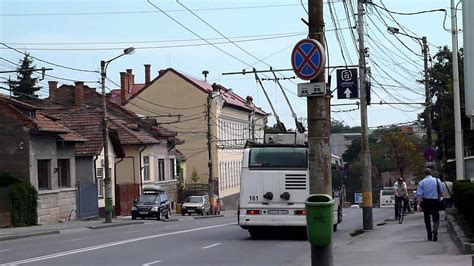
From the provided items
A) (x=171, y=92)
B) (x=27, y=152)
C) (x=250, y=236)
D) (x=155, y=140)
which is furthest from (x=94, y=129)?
(x=250, y=236)

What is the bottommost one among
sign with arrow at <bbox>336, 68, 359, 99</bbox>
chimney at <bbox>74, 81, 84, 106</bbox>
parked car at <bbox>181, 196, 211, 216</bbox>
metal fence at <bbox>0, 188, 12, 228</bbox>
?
parked car at <bbox>181, 196, 211, 216</bbox>

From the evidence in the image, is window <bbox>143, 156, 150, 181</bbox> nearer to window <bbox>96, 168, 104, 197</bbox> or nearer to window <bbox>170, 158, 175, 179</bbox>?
window <bbox>170, 158, 175, 179</bbox>

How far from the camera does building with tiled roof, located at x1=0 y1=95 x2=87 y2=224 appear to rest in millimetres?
41469

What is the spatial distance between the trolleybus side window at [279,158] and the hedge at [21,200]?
19.5m

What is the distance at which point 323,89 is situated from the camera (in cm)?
1238

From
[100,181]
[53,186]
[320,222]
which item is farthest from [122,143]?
[320,222]

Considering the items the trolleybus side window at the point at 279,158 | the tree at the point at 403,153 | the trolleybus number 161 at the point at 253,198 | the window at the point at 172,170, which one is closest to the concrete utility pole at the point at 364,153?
the trolleybus side window at the point at 279,158

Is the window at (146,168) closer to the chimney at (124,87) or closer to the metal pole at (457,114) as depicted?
the chimney at (124,87)

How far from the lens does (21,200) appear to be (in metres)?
40.2

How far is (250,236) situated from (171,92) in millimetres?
58670

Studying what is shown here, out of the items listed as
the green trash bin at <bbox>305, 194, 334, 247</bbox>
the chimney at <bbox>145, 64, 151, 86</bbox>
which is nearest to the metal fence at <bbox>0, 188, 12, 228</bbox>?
the green trash bin at <bbox>305, 194, 334, 247</bbox>

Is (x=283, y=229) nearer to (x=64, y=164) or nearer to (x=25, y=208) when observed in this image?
(x=25, y=208)

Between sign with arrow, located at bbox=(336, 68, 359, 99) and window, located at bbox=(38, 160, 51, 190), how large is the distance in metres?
21.7

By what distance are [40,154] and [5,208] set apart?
431 centimetres
